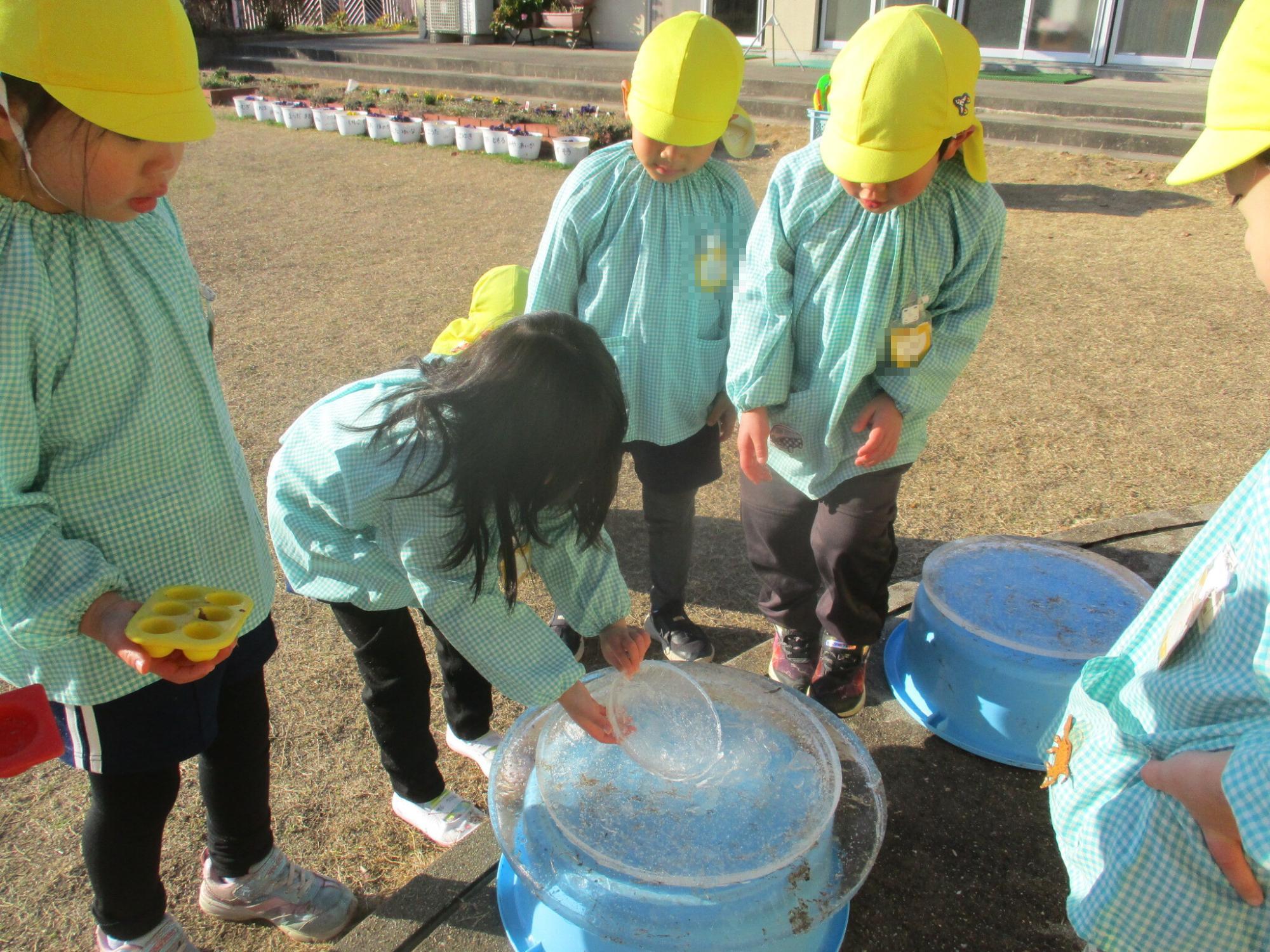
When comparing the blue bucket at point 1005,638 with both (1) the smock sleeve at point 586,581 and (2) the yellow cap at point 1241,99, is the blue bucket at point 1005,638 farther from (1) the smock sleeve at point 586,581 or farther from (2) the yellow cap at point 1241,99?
(2) the yellow cap at point 1241,99

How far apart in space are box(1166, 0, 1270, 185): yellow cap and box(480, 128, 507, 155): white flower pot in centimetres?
794

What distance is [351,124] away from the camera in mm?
9414

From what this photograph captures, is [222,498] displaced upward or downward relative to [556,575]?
upward

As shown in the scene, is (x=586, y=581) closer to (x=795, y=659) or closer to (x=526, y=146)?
(x=795, y=659)

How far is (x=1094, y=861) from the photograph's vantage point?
3.66 ft

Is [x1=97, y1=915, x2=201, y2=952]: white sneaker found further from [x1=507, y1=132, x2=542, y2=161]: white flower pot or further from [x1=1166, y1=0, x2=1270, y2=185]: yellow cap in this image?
[x1=507, y1=132, x2=542, y2=161]: white flower pot

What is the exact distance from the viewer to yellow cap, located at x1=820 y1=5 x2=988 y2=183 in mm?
1536

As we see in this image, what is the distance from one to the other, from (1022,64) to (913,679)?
10.8m

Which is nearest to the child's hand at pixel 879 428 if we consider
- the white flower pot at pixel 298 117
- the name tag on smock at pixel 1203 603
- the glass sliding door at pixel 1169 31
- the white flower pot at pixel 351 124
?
the name tag on smock at pixel 1203 603

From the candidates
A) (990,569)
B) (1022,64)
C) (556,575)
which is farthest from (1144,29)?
(556,575)

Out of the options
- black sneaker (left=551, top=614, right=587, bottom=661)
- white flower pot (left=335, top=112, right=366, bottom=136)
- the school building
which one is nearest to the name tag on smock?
black sneaker (left=551, top=614, right=587, bottom=661)

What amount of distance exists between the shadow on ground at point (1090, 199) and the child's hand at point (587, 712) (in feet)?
19.2

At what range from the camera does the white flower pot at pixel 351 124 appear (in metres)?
9.39

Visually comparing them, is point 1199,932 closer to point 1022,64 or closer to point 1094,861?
point 1094,861
